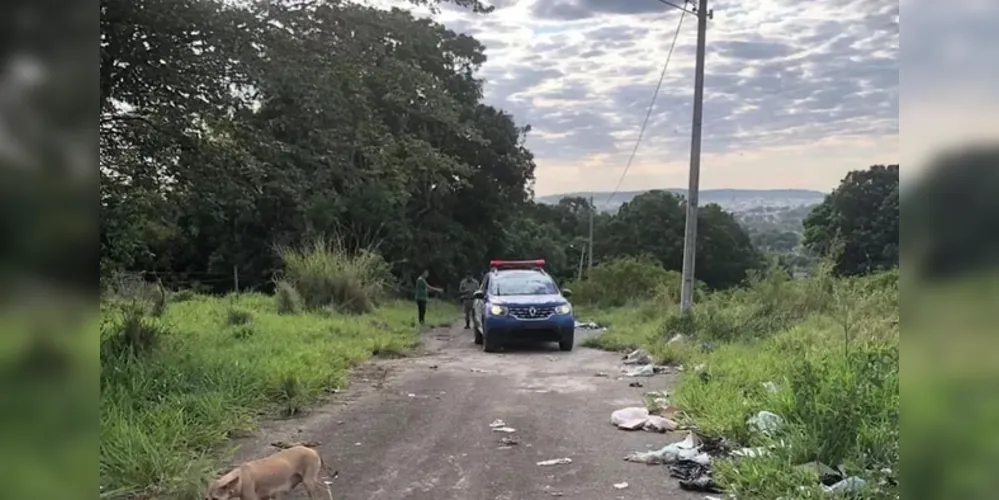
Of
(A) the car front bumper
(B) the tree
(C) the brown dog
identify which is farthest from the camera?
(A) the car front bumper

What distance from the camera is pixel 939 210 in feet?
4.75

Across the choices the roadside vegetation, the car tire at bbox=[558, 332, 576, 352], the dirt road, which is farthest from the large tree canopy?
the car tire at bbox=[558, 332, 576, 352]

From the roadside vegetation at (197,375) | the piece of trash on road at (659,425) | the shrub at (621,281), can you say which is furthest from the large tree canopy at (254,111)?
the shrub at (621,281)

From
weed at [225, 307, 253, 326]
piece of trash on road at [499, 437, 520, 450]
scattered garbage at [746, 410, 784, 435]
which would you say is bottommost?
weed at [225, 307, 253, 326]

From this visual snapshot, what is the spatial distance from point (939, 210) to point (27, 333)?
1706 mm

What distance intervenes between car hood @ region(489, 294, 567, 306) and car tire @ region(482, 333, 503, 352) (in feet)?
1.97

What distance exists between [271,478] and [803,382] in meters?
3.70

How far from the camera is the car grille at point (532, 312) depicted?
13.2 metres

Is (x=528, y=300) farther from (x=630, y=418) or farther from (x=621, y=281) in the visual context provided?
(x=621, y=281)

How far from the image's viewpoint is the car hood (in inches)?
525

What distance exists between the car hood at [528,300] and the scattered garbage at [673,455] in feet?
24.1

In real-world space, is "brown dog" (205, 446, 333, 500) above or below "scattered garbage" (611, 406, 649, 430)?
above

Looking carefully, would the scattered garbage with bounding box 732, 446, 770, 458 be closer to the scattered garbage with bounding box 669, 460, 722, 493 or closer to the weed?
the scattered garbage with bounding box 669, 460, 722, 493

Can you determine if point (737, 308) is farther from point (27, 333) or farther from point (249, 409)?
point (27, 333)
